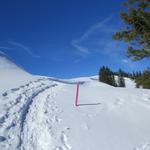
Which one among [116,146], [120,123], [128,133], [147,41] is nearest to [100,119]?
[120,123]

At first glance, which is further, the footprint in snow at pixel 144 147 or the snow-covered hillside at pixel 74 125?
the snow-covered hillside at pixel 74 125

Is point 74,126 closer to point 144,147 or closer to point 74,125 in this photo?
point 74,125

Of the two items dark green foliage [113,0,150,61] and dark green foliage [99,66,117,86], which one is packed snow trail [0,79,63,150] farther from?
dark green foliage [99,66,117,86]

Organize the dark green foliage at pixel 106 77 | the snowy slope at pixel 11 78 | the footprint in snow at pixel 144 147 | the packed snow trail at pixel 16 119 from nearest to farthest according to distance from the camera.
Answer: the footprint in snow at pixel 144 147 < the packed snow trail at pixel 16 119 < the snowy slope at pixel 11 78 < the dark green foliage at pixel 106 77

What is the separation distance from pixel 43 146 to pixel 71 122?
254cm

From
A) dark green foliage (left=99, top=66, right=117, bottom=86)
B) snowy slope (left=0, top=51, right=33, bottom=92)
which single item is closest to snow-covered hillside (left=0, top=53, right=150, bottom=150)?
snowy slope (left=0, top=51, right=33, bottom=92)

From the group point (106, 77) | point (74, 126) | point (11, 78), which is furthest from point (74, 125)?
point (106, 77)

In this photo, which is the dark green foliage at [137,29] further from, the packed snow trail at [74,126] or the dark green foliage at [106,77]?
the dark green foliage at [106,77]

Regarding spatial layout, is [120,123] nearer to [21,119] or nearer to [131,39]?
[21,119]

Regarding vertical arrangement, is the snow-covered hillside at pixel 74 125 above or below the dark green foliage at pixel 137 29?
below

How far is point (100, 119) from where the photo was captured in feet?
32.1

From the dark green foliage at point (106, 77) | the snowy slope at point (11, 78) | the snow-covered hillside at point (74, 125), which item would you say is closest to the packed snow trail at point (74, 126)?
the snow-covered hillside at point (74, 125)

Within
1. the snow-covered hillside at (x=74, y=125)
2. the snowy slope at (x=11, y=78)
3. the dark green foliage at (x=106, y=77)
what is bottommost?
the snow-covered hillside at (x=74, y=125)

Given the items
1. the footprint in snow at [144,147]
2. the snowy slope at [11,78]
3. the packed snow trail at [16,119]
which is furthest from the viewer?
the snowy slope at [11,78]
